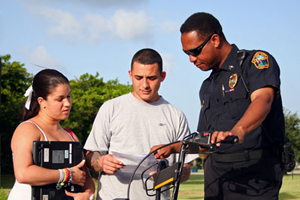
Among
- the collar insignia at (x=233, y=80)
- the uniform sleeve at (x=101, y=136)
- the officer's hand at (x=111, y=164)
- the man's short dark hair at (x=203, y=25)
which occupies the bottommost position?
the officer's hand at (x=111, y=164)

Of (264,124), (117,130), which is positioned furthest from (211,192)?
(117,130)

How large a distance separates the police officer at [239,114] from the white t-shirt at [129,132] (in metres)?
0.68

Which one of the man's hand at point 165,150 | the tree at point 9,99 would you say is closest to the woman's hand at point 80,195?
the man's hand at point 165,150

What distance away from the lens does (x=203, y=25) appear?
3943mm

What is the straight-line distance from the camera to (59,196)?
389 centimetres

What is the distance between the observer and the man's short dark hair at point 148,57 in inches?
182

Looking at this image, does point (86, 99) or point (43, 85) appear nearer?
point (43, 85)

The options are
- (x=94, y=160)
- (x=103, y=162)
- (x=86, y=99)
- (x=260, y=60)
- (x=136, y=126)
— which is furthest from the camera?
(x=86, y=99)

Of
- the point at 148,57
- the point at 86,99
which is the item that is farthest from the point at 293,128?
the point at 148,57

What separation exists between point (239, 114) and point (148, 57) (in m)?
1.19

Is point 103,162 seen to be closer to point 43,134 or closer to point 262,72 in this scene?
point 43,134

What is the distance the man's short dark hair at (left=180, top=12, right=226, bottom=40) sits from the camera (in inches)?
154

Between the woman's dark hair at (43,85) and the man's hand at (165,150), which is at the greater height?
the woman's dark hair at (43,85)

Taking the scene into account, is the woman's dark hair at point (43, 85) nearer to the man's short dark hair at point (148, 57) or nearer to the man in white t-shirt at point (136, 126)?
the man in white t-shirt at point (136, 126)
